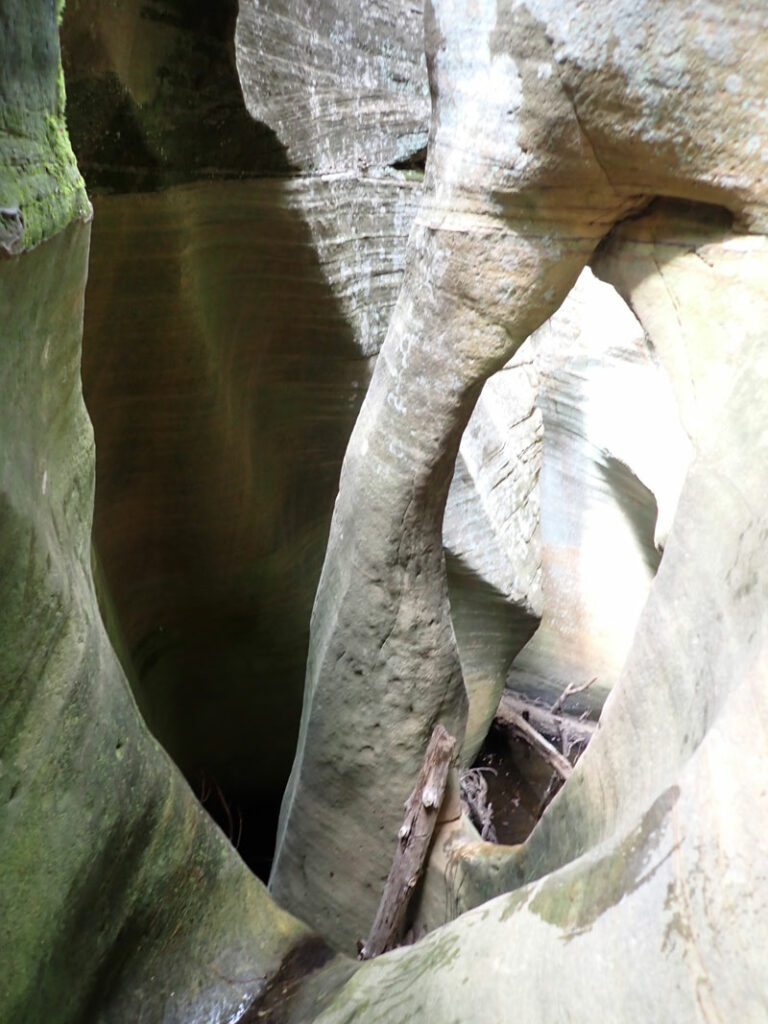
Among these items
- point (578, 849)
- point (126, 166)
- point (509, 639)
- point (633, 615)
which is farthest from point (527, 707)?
point (126, 166)

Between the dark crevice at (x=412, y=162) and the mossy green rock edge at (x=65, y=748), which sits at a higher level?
the dark crevice at (x=412, y=162)

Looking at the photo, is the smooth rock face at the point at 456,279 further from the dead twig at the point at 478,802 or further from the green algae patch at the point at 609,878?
the dead twig at the point at 478,802

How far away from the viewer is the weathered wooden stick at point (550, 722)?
328cm

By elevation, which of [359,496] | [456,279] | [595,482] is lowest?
[595,482]

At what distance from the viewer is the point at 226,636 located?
8.91 feet

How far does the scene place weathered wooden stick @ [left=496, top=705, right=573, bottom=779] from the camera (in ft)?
9.54

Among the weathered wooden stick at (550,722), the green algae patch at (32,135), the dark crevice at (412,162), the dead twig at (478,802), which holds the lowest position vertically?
the dead twig at (478,802)

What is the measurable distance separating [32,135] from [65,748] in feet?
2.24

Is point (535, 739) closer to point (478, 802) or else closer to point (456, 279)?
point (478, 802)

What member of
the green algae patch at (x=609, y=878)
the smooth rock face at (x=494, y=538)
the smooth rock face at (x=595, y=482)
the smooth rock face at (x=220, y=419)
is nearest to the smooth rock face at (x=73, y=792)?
the green algae patch at (x=609, y=878)

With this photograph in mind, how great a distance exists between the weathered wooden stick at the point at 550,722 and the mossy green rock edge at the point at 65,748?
6.65ft

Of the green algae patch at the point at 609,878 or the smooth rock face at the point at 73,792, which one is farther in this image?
the smooth rock face at the point at 73,792

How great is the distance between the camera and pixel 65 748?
1075mm

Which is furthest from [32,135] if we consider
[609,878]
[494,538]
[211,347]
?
[494,538]
